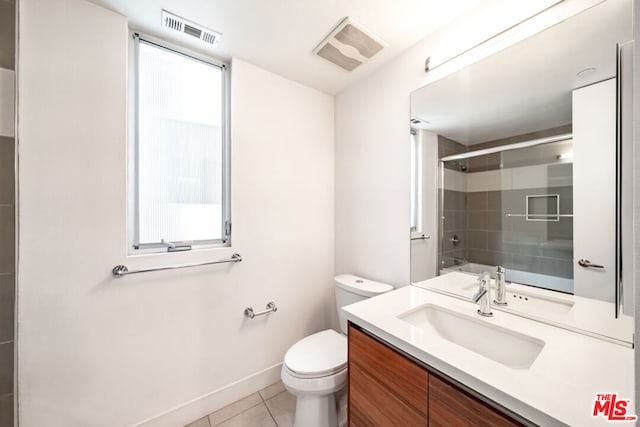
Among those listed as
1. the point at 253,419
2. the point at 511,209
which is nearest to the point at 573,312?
the point at 511,209

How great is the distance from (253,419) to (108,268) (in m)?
1.22

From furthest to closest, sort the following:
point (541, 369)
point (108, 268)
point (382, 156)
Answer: point (382, 156), point (108, 268), point (541, 369)

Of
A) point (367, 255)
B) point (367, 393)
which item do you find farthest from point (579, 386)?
point (367, 255)

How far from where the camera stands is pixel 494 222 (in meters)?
1.19

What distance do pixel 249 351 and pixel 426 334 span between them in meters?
1.28

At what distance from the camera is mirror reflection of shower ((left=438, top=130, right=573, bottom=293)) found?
0.99 meters

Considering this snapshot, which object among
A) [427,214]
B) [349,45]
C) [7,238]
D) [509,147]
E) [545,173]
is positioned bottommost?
[7,238]

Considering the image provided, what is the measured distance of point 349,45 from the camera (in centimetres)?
147

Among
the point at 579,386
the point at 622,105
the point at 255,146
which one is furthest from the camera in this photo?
the point at 255,146

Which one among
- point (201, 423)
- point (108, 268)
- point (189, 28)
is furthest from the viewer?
point (201, 423)

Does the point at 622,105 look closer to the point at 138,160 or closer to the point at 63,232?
the point at 138,160

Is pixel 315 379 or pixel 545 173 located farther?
pixel 315 379

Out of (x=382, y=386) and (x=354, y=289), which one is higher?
(x=354, y=289)

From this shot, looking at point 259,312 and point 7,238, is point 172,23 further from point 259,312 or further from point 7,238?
point 259,312
